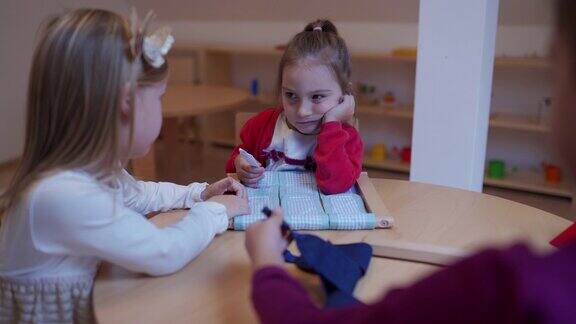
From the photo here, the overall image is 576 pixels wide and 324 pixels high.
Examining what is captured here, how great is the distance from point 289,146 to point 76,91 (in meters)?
0.81

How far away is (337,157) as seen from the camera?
1.44 metres

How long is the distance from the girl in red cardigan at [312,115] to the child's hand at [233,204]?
19 centimetres

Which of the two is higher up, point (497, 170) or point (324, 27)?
point (324, 27)

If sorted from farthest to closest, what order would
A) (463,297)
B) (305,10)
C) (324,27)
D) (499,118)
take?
(305,10) → (499,118) → (324,27) → (463,297)

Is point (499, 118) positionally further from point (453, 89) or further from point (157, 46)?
point (157, 46)

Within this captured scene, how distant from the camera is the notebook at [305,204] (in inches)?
46.5

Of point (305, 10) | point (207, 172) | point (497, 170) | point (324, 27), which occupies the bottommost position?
point (207, 172)

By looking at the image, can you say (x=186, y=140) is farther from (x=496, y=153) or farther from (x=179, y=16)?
(x=496, y=153)

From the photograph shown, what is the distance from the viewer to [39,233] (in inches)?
35.9

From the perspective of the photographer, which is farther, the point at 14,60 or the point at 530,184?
the point at 14,60

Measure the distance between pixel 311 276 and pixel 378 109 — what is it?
10.5 ft

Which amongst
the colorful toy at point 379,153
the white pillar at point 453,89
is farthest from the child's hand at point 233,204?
the colorful toy at point 379,153

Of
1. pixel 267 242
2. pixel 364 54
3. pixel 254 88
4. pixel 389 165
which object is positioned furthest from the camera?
pixel 254 88

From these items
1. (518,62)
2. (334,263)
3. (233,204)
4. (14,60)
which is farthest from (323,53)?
(14,60)
